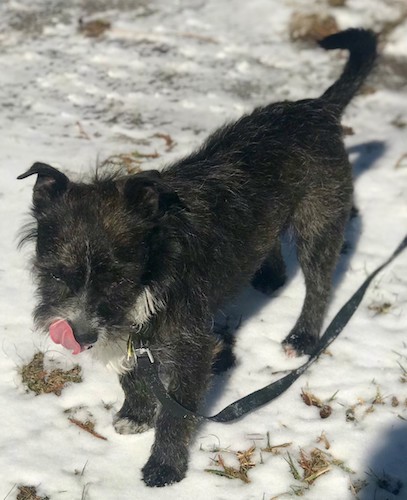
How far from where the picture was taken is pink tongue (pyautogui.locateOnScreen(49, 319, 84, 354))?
3721 mm

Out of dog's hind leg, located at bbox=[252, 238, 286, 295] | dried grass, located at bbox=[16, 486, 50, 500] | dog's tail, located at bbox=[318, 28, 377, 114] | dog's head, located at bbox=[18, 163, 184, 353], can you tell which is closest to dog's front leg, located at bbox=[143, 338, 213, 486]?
dog's head, located at bbox=[18, 163, 184, 353]

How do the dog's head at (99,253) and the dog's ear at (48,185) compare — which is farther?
the dog's ear at (48,185)

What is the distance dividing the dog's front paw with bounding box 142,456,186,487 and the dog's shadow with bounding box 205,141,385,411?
577mm

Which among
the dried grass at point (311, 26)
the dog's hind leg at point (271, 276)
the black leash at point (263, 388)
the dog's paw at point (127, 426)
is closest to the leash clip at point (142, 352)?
the black leash at point (263, 388)

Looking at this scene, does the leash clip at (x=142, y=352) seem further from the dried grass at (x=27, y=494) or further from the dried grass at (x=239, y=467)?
the dried grass at (x=27, y=494)

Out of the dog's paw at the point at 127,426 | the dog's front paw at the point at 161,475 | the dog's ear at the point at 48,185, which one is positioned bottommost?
the dog's paw at the point at 127,426

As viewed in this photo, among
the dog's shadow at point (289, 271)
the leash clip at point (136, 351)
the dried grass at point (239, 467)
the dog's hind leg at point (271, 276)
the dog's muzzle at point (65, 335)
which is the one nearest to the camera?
the dog's muzzle at point (65, 335)

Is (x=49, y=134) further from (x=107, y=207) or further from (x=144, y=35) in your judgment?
(x=107, y=207)

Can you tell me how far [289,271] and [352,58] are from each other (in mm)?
1591

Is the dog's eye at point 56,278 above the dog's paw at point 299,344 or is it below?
above

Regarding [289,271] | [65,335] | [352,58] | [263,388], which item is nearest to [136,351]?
[65,335]

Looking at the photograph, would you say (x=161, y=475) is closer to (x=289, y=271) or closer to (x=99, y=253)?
(x=99, y=253)

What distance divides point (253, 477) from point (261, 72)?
191 inches

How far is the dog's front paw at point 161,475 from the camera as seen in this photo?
14.0ft
